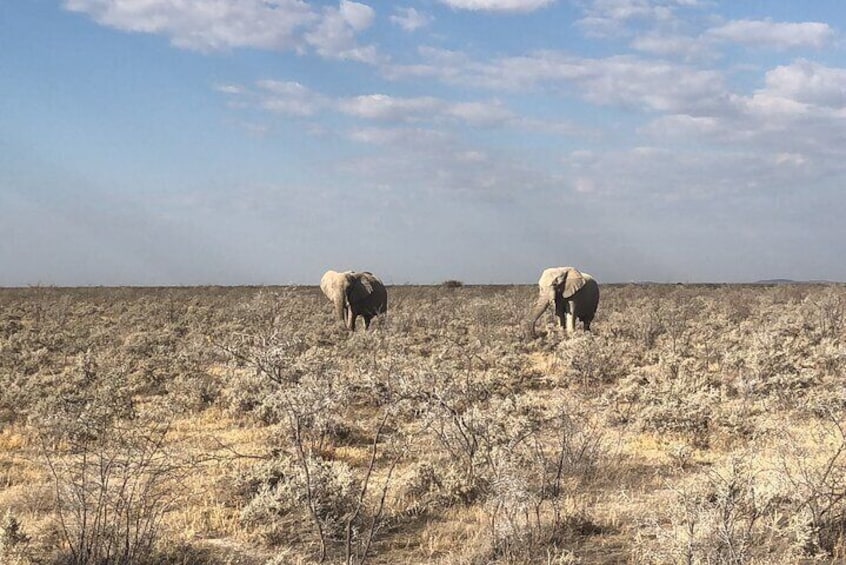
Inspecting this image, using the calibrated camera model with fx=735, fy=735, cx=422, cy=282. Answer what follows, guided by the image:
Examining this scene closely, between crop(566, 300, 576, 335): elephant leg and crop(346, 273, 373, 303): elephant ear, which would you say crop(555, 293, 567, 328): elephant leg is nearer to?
crop(566, 300, 576, 335): elephant leg

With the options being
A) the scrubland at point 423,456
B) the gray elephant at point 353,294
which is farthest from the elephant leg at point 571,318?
the gray elephant at point 353,294

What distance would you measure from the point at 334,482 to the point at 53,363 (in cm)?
1065

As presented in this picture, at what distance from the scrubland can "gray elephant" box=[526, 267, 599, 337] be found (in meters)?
4.12

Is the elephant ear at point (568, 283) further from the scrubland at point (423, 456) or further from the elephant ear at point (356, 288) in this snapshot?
the elephant ear at point (356, 288)

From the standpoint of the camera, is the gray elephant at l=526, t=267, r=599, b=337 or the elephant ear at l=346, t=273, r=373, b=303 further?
the elephant ear at l=346, t=273, r=373, b=303

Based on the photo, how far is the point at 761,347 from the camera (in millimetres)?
12766

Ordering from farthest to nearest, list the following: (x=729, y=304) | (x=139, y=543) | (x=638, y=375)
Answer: (x=729, y=304), (x=638, y=375), (x=139, y=543)

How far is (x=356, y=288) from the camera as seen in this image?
1989cm

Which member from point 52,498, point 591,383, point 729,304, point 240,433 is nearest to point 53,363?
point 240,433

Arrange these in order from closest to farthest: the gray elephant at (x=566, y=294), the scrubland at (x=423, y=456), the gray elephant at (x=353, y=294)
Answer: the scrubland at (x=423, y=456)
the gray elephant at (x=566, y=294)
the gray elephant at (x=353, y=294)

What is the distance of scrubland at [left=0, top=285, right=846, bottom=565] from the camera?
4.90m

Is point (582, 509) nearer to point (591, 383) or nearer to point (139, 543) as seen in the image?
point (139, 543)

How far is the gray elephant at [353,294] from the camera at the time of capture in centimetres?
1975

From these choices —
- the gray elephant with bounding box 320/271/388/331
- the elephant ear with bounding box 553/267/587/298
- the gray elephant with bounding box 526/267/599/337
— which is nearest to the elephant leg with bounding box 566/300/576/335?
the gray elephant with bounding box 526/267/599/337
